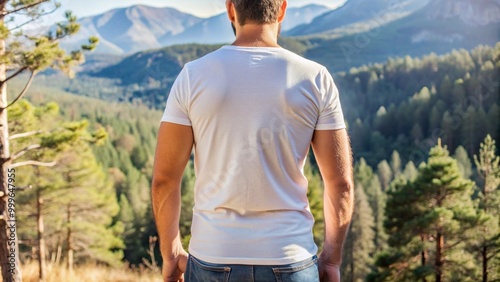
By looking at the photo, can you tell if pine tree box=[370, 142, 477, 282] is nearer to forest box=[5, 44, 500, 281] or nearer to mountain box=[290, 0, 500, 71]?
forest box=[5, 44, 500, 281]

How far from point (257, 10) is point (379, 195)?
37837mm

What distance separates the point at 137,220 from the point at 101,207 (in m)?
12.3

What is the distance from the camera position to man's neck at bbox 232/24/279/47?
1669 millimetres

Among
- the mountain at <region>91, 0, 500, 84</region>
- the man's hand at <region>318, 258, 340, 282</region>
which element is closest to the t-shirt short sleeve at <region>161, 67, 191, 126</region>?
the man's hand at <region>318, 258, 340, 282</region>

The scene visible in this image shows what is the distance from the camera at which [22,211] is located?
67.1ft

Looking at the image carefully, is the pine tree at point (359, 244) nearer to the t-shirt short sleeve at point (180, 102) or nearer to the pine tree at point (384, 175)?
the pine tree at point (384, 175)

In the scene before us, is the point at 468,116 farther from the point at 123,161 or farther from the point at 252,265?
the point at 252,265

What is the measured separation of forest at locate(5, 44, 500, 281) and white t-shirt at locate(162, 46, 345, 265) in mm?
6017

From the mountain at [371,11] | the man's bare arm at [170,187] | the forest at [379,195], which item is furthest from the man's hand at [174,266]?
the mountain at [371,11]

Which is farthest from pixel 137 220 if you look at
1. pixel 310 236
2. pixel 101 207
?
pixel 310 236

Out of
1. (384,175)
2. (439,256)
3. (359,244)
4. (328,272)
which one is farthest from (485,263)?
(384,175)

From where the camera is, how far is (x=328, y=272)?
1794mm

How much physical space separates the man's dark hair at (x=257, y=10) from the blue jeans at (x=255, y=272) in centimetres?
78

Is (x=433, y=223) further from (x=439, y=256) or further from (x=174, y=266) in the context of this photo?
(x=174, y=266)
